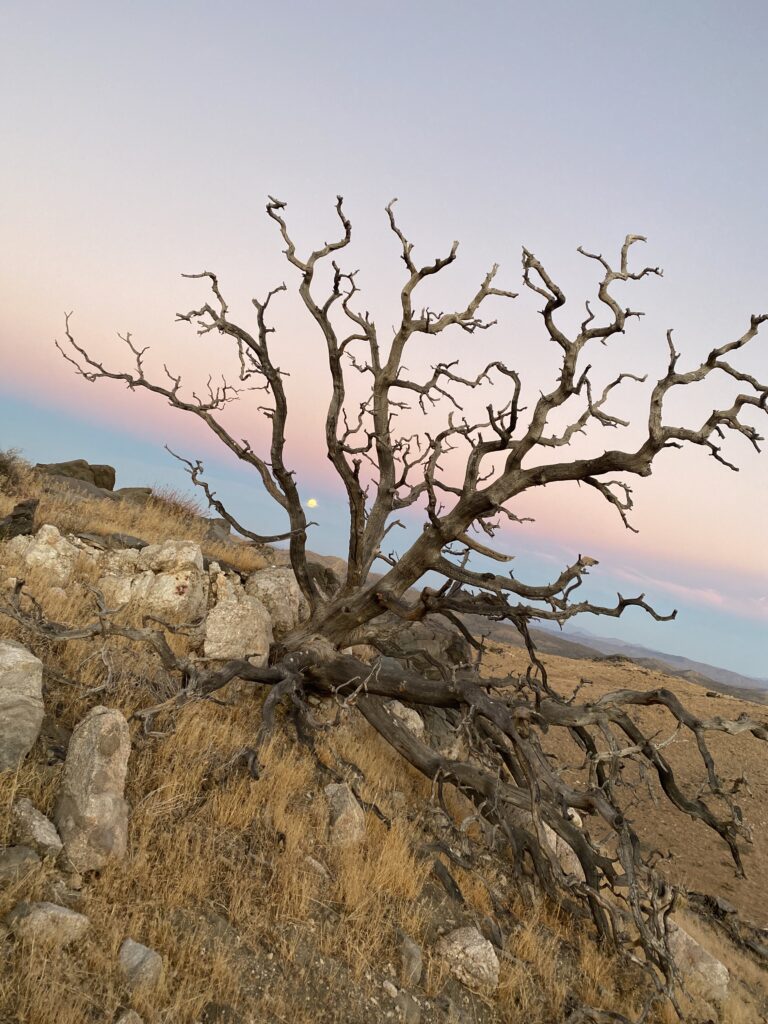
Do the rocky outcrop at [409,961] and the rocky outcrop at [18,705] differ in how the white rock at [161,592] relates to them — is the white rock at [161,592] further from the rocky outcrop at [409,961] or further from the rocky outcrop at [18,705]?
the rocky outcrop at [409,961]

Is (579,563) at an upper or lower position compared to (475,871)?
upper

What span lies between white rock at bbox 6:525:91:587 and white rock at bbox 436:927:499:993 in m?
6.47

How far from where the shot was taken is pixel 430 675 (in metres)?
10.5

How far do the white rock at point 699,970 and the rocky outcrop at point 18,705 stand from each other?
6863mm

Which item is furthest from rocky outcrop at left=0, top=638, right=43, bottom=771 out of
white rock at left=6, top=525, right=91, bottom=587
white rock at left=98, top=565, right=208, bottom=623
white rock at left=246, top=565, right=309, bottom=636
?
white rock at left=246, top=565, right=309, bottom=636

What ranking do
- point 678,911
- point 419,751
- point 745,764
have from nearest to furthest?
point 419,751 < point 678,911 < point 745,764

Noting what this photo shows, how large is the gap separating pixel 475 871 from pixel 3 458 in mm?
12975

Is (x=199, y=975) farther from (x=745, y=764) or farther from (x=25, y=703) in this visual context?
(x=745, y=764)

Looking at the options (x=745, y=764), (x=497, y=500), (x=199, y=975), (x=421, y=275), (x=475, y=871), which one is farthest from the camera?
(x=745, y=764)

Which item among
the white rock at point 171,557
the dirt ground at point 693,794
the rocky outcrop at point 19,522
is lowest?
the dirt ground at point 693,794

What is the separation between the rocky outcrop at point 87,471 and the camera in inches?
793

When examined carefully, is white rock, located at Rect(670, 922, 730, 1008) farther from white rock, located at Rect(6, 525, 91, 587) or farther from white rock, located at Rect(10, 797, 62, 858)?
white rock, located at Rect(6, 525, 91, 587)

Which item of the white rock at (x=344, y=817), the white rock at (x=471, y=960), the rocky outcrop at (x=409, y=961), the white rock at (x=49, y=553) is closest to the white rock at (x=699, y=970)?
the white rock at (x=471, y=960)

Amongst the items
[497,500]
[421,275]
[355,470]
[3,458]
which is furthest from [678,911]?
[3,458]
